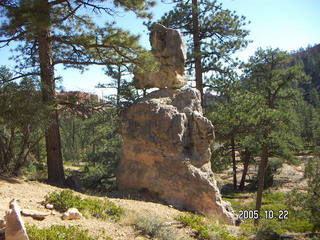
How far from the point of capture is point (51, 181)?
8.93m

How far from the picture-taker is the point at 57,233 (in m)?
4.34

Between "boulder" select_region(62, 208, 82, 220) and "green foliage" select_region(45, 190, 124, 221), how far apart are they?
11.4 inches

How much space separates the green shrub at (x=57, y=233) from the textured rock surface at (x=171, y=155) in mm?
3956

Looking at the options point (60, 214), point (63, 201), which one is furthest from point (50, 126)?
point (60, 214)

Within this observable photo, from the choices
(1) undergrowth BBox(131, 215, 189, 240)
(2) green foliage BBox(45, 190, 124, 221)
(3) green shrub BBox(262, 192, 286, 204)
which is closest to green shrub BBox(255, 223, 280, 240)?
(1) undergrowth BBox(131, 215, 189, 240)

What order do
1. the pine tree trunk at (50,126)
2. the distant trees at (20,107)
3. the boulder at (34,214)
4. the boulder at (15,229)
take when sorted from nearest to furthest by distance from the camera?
1. the boulder at (15,229)
2. the boulder at (34,214)
3. the distant trees at (20,107)
4. the pine tree trunk at (50,126)

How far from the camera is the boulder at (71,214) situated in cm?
531

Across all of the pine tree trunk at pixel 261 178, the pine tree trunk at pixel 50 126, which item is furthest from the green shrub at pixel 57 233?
the pine tree trunk at pixel 261 178

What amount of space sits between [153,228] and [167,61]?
19.8ft

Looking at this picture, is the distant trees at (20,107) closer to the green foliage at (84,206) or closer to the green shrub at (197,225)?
the green foliage at (84,206)

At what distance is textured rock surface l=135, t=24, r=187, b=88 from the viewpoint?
32.6 feet

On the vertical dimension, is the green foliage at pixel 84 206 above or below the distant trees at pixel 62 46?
below

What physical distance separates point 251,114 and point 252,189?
11260mm

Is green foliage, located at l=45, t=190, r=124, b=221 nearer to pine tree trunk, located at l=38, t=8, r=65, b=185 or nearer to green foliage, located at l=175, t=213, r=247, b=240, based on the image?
green foliage, located at l=175, t=213, r=247, b=240
